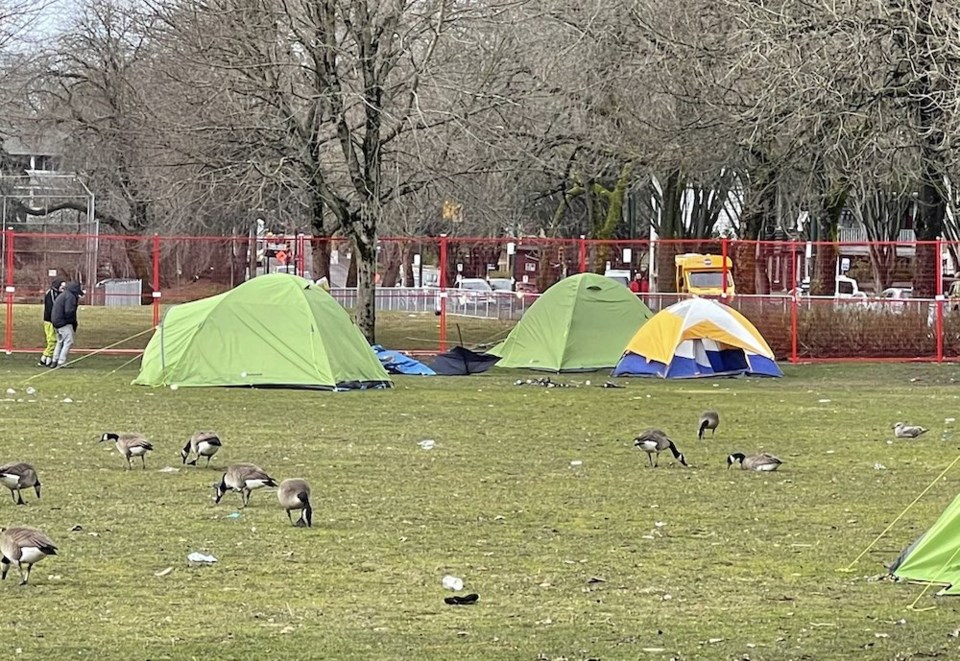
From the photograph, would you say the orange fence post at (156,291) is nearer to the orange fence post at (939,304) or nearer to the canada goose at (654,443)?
the orange fence post at (939,304)

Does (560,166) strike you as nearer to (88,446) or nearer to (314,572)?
(88,446)

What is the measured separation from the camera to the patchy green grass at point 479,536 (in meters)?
8.07

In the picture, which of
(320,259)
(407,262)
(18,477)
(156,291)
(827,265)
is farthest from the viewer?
(407,262)

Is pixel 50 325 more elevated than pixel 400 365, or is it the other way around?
pixel 50 325

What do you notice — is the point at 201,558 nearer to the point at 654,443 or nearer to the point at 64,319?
the point at 654,443

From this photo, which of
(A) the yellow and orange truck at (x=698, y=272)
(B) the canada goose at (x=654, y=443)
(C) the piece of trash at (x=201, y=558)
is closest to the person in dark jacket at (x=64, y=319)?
(B) the canada goose at (x=654, y=443)

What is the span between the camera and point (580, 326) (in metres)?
29.0

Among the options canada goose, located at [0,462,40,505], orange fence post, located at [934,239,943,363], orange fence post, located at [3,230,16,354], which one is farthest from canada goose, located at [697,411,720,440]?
orange fence post, located at [3,230,16,354]

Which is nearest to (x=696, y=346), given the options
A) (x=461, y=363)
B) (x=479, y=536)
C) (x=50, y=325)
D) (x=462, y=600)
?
(x=461, y=363)

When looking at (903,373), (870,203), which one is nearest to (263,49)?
(903,373)

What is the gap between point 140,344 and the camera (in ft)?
105

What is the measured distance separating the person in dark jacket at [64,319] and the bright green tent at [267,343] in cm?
434

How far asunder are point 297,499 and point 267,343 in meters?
12.4

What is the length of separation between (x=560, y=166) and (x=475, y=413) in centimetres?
1676
